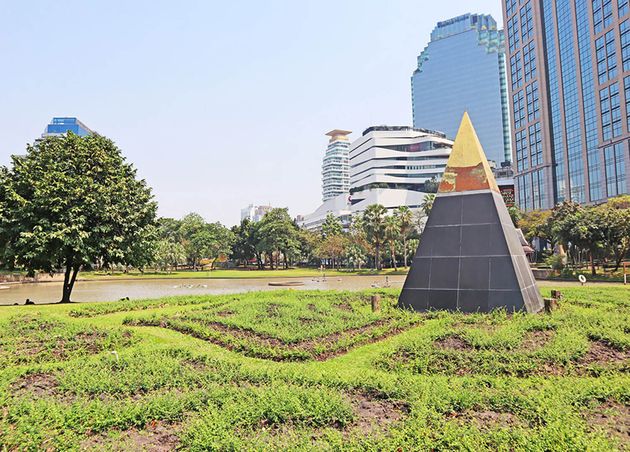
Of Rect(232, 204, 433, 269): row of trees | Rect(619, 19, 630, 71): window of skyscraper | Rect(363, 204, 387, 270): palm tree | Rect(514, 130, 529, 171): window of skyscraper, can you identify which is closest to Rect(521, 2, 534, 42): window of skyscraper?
Rect(514, 130, 529, 171): window of skyscraper

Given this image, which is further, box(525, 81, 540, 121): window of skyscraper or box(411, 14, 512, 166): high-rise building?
box(411, 14, 512, 166): high-rise building

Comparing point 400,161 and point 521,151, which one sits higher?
point 400,161

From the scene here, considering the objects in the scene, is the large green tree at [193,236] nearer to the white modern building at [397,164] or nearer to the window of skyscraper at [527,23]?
the white modern building at [397,164]

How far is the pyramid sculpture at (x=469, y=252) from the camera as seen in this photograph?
14.4m

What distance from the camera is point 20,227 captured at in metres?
20.3

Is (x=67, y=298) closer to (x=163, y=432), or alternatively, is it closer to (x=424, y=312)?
(x=424, y=312)

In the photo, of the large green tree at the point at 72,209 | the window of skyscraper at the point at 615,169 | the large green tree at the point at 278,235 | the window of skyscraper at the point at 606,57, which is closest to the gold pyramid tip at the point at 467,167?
the large green tree at the point at 72,209

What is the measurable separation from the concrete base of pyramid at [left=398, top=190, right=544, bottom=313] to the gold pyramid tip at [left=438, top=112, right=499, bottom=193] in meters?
0.29

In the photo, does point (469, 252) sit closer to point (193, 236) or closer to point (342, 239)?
point (342, 239)

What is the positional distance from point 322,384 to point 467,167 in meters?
11.7

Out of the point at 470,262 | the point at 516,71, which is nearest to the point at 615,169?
the point at 516,71

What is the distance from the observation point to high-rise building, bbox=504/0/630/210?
229 ft

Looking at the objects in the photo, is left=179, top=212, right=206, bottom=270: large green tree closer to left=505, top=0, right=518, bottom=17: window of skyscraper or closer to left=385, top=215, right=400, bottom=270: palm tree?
left=385, top=215, right=400, bottom=270: palm tree

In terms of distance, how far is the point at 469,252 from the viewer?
15258 mm
